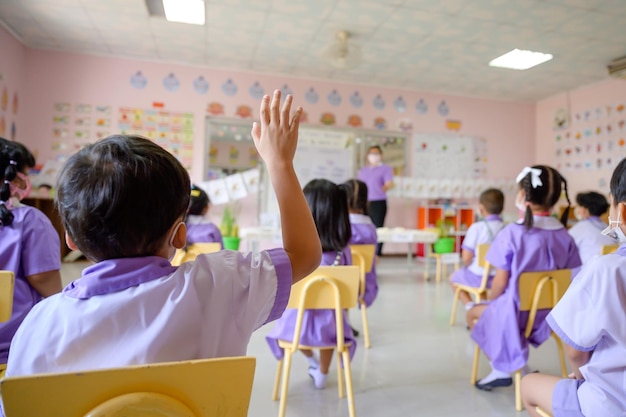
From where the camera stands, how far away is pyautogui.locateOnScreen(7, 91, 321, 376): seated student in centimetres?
60

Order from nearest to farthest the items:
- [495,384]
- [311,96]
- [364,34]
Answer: [495,384] → [364,34] → [311,96]

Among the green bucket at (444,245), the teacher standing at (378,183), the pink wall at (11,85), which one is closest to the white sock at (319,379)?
the green bucket at (444,245)

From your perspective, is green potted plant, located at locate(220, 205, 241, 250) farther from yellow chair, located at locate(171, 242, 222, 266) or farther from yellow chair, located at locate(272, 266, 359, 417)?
yellow chair, located at locate(272, 266, 359, 417)

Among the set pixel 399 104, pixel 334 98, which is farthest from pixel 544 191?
pixel 399 104

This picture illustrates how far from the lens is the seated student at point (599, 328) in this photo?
3.02 ft

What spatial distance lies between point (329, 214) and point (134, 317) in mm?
1281

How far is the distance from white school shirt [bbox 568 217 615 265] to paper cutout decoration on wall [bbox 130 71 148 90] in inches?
195

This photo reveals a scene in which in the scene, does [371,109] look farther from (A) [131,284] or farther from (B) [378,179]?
(A) [131,284]

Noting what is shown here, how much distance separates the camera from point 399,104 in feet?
20.8

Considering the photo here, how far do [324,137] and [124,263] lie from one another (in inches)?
217

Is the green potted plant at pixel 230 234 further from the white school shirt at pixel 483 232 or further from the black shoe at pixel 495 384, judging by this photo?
the black shoe at pixel 495 384

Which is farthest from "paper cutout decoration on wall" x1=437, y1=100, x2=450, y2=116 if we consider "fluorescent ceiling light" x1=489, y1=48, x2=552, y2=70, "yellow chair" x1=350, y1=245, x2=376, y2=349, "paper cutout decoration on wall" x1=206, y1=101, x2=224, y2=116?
"yellow chair" x1=350, y1=245, x2=376, y2=349

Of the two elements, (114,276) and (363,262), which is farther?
(363,262)

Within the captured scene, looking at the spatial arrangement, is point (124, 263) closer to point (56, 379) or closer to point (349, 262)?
point (56, 379)
